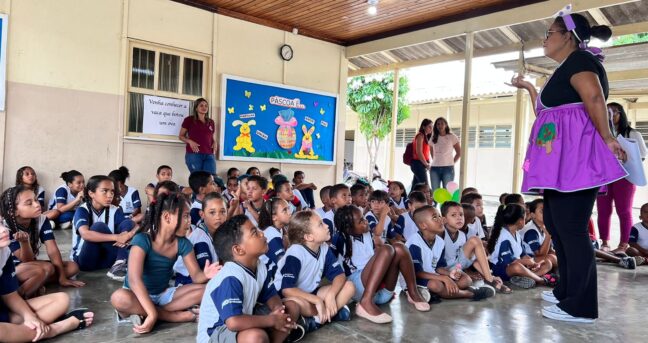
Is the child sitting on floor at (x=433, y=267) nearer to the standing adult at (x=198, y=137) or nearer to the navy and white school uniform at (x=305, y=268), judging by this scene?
the navy and white school uniform at (x=305, y=268)

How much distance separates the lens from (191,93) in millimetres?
5969

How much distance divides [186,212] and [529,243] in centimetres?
264

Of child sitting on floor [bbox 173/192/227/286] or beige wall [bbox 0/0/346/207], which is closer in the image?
child sitting on floor [bbox 173/192/227/286]

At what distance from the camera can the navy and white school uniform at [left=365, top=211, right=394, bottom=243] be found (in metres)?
3.56

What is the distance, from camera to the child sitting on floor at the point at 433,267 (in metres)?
2.75

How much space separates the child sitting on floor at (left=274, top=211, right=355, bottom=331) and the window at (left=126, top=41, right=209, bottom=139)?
3.88 metres

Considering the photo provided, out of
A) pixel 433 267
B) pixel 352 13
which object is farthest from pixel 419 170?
pixel 433 267

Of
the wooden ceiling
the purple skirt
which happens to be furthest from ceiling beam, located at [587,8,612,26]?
the purple skirt

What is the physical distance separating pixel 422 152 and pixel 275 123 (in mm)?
2100

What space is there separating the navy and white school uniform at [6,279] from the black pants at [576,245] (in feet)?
7.84

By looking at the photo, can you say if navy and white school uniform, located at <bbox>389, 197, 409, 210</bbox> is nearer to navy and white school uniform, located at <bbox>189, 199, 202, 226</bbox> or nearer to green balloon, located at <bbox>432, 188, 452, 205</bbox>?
green balloon, located at <bbox>432, 188, 452, 205</bbox>

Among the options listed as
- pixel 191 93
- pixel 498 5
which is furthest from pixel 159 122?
pixel 498 5

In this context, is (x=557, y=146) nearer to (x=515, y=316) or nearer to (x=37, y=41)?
(x=515, y=316)

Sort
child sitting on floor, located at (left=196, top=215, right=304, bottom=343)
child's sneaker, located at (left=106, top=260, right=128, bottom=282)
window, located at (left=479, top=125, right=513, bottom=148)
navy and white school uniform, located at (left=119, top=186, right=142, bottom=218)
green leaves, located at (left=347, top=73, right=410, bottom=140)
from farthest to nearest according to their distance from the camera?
1. window, located at (left=479, top=125, right=513, bottom=148)
2. green leaves, located at (left=347, top=73, right=410, bottom=140)
3. navy and white school uniform, located at (left=119, top=186, right=142, bottom=218)
4. child's sneaker, located at (left=106, top=260, right=128, bottom=282)
5. child sitting on floor, located at (left=196, top=215, right=304, bottom=343)
